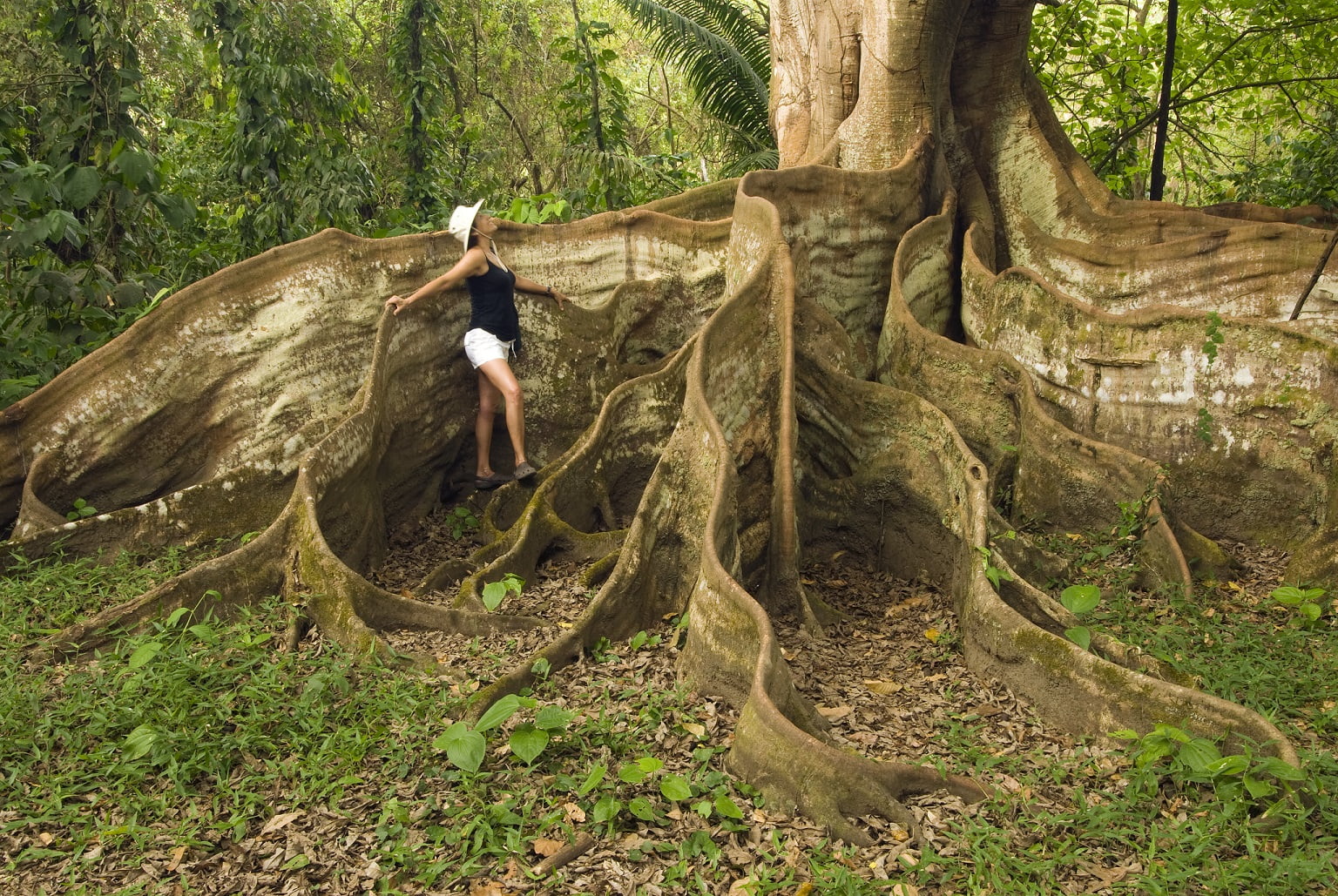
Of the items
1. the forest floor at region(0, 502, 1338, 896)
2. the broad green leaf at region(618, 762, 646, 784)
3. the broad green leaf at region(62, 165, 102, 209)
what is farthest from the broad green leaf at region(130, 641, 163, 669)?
the broad green leaf at region(62, 165, 102, 209)

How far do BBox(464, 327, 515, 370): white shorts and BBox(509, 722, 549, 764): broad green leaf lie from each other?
308cm

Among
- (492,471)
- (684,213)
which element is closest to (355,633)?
(492,471)

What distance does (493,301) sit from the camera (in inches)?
241

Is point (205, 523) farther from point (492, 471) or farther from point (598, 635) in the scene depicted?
point (598, 635)

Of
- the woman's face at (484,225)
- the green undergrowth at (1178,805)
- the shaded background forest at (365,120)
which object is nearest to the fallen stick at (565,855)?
the green undergrowth at (1178,805)

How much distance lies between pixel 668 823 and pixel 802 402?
2.94 m

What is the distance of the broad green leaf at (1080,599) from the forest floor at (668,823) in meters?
0.44

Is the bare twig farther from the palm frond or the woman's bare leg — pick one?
the palm frond

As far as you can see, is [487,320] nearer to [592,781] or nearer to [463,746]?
[463,746]

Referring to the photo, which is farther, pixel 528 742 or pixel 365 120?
pixel 365 120

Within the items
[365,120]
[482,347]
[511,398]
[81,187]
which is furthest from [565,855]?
[365,120]

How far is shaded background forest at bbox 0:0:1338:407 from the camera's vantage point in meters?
6.56

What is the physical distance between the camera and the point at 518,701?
350cm

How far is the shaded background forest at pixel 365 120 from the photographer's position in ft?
21.5
